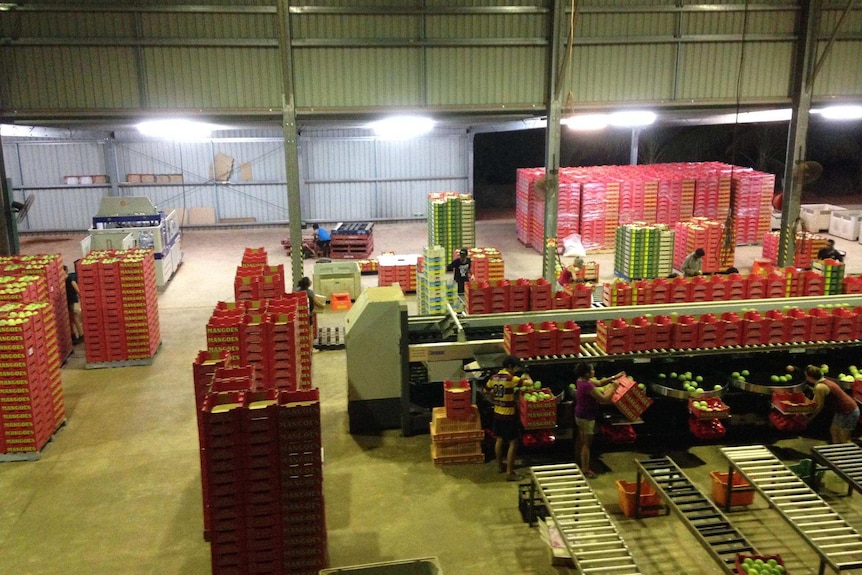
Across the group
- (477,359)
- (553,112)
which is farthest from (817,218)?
(477,359)

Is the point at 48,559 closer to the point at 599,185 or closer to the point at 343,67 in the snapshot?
the point at 343,67

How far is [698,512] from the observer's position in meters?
7.21

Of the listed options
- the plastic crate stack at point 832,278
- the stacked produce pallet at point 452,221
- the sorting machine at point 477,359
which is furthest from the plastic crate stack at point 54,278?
the plastic crate stack at point 832,278

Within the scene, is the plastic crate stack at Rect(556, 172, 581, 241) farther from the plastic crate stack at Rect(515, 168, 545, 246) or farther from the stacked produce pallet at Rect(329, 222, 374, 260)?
the stacked produce pallet at Rect(329, 222, 374, 260)

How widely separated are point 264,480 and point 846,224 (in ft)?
75.6

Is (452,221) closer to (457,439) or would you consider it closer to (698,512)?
(457,439)

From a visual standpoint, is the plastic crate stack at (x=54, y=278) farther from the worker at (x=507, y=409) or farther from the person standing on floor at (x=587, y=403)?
the person standing on floor at (x=587, y=403)

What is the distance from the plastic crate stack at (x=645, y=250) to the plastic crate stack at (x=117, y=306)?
38.5ft

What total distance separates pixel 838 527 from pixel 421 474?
4.73 metres

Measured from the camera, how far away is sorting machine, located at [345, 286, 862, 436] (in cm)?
999

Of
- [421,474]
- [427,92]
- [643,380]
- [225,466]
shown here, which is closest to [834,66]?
[427,92]

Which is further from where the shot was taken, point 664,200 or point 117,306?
point 664,200

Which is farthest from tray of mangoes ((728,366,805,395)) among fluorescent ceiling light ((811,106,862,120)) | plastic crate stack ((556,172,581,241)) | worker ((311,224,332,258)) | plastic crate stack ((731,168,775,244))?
worker ((311,224,332,258))

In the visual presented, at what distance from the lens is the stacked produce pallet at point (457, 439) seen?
948 cm
